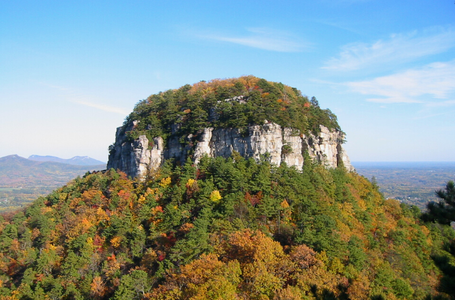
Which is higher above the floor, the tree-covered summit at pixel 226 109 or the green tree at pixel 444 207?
the tree-covered summit at pixel 226 109

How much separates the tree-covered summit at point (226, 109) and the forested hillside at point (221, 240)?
8303 mm

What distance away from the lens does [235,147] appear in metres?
53.7

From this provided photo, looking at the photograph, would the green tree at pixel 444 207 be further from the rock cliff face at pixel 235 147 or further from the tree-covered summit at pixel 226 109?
the tree-covered summit at pixel 226 109

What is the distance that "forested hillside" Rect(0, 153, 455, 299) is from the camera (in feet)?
93.5

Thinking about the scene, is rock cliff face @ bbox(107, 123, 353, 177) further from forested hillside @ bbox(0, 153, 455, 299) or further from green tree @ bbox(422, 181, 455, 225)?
green tree @ bbox(422, 181, 455, 225)

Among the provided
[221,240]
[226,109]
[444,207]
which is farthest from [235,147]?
[444,207]

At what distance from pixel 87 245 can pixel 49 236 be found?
35.3ft

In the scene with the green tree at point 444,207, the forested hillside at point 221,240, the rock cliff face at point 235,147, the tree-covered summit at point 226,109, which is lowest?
the forested hillside at point 221,240

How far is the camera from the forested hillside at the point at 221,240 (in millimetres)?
28484

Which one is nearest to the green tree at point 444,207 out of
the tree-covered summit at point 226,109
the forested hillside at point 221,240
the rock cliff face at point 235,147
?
the forested hillside at point 221,240

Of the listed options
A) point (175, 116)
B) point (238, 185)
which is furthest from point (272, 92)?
point (238, 185)

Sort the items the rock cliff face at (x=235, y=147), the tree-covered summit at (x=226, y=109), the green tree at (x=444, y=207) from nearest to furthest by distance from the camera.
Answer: the green tree at (x=444, y=207)
the rock cliff face at (x=235, y=147)
the tree-covered summit at (x=226, y=109)

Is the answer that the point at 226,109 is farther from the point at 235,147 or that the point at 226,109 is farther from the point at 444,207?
the point at 444,207

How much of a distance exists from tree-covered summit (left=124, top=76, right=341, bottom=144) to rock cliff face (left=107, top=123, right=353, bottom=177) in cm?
151
